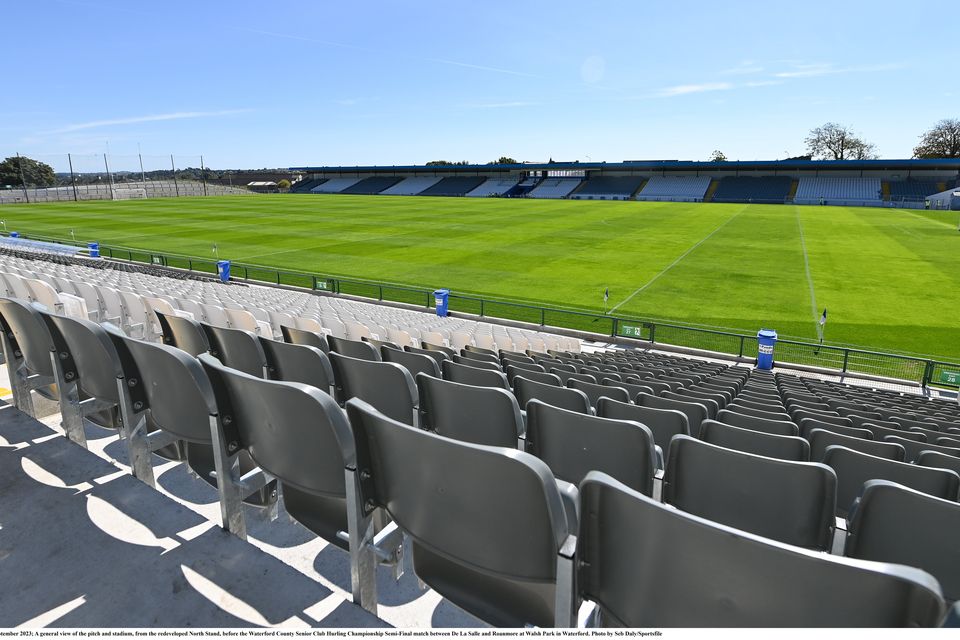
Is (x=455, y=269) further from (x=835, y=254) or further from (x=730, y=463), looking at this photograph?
(x=730, y=463)

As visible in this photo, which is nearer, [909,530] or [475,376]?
[909,530]

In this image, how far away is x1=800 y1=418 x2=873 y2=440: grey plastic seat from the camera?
5664mm

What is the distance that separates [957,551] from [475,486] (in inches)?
96.9

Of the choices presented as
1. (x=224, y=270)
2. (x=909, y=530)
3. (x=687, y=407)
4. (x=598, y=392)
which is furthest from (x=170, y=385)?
(x=224, y=270)

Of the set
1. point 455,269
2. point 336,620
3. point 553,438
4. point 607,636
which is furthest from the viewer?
point 455,269

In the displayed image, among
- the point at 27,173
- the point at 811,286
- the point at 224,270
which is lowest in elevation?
the point at 811,286

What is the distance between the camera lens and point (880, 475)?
4.03 metres

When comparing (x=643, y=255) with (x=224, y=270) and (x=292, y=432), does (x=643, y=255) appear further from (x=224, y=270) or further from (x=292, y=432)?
(x=292, y=432)

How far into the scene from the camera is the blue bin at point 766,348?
1574 centimetres

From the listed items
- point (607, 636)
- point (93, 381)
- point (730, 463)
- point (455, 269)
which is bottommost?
point (455, 269)

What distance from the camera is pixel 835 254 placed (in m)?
36.8

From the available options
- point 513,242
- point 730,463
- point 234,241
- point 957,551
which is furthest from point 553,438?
point 234,241

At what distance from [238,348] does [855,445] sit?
5.37 meters

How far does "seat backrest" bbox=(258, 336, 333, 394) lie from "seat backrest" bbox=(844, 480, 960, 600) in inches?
133
